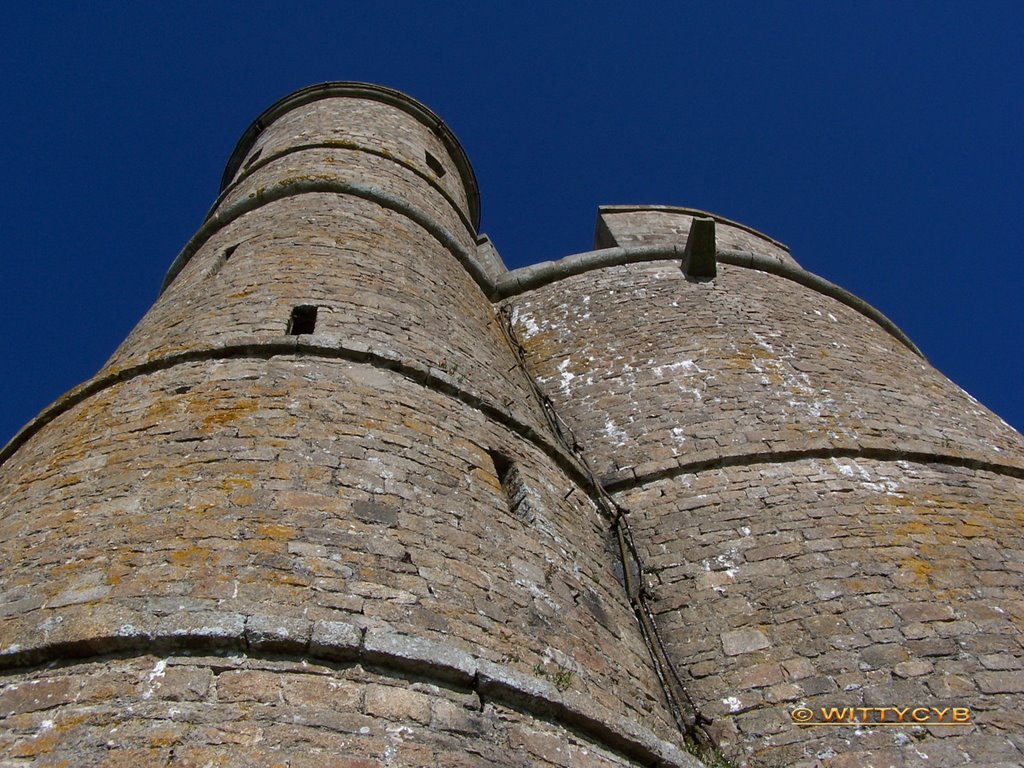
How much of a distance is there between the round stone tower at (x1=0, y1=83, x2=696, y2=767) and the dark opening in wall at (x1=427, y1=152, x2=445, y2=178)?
4825 mm

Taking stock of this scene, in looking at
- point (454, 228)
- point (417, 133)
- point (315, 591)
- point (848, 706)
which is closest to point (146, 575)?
point (315, 591)

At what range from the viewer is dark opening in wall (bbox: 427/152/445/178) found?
11172 mm

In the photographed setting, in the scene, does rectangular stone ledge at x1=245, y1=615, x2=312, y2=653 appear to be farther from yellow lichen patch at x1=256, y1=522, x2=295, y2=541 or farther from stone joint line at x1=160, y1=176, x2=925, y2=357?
stone joint line at x1=160, y1=176, x2=925, y2=357

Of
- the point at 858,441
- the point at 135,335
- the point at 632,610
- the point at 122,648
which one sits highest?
the point at 135,335

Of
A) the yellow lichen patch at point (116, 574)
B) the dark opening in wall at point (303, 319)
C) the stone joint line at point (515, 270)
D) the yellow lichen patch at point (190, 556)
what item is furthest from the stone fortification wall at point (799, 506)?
the yellow lichen patch at point (116, 574)

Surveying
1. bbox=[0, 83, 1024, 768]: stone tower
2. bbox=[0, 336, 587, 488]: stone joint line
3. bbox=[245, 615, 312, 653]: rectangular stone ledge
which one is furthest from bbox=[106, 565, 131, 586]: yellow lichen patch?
bbox=[0, 336, 587, 488]: stone joint line

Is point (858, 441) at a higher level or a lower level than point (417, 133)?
lower

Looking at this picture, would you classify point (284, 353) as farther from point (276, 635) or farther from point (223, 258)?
point (223, 258)

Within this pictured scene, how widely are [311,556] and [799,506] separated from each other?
135 inches

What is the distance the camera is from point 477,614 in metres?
3.56

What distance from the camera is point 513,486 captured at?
4848 millimetres

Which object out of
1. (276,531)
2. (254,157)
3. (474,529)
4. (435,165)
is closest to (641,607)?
(474,529)

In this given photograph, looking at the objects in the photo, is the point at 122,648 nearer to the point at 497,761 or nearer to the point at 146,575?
the point at 146,575

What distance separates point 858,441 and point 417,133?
24.7ft
